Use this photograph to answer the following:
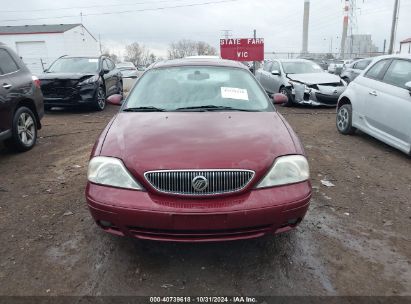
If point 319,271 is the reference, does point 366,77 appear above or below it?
above

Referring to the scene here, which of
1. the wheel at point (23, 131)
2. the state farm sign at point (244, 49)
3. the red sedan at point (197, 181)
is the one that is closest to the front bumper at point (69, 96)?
the wheel at point (23, 131)

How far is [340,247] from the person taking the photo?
10.4 ft

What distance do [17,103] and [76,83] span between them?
3833 millimetres

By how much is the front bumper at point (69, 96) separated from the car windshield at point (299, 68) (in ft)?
19.6

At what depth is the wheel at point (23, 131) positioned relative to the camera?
573 cm

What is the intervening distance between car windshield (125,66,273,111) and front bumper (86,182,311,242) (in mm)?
1237

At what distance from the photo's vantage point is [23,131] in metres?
6.00

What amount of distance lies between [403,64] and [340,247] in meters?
3.89

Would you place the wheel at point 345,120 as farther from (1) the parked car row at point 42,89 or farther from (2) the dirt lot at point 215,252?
(1) the parked car row at point 42,89

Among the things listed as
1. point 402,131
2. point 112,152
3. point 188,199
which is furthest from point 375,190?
point 112,152

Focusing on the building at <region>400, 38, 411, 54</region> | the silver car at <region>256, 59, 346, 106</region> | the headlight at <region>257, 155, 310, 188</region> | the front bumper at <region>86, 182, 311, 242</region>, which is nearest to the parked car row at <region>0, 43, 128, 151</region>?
the front bumper at <region>86, 182, 311, 242</region>

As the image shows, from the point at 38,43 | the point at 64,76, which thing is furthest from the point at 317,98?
the point at 38,43

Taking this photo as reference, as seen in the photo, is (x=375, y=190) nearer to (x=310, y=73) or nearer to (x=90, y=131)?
(x=90, y=131)

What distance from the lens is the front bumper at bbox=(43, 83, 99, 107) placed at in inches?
373
